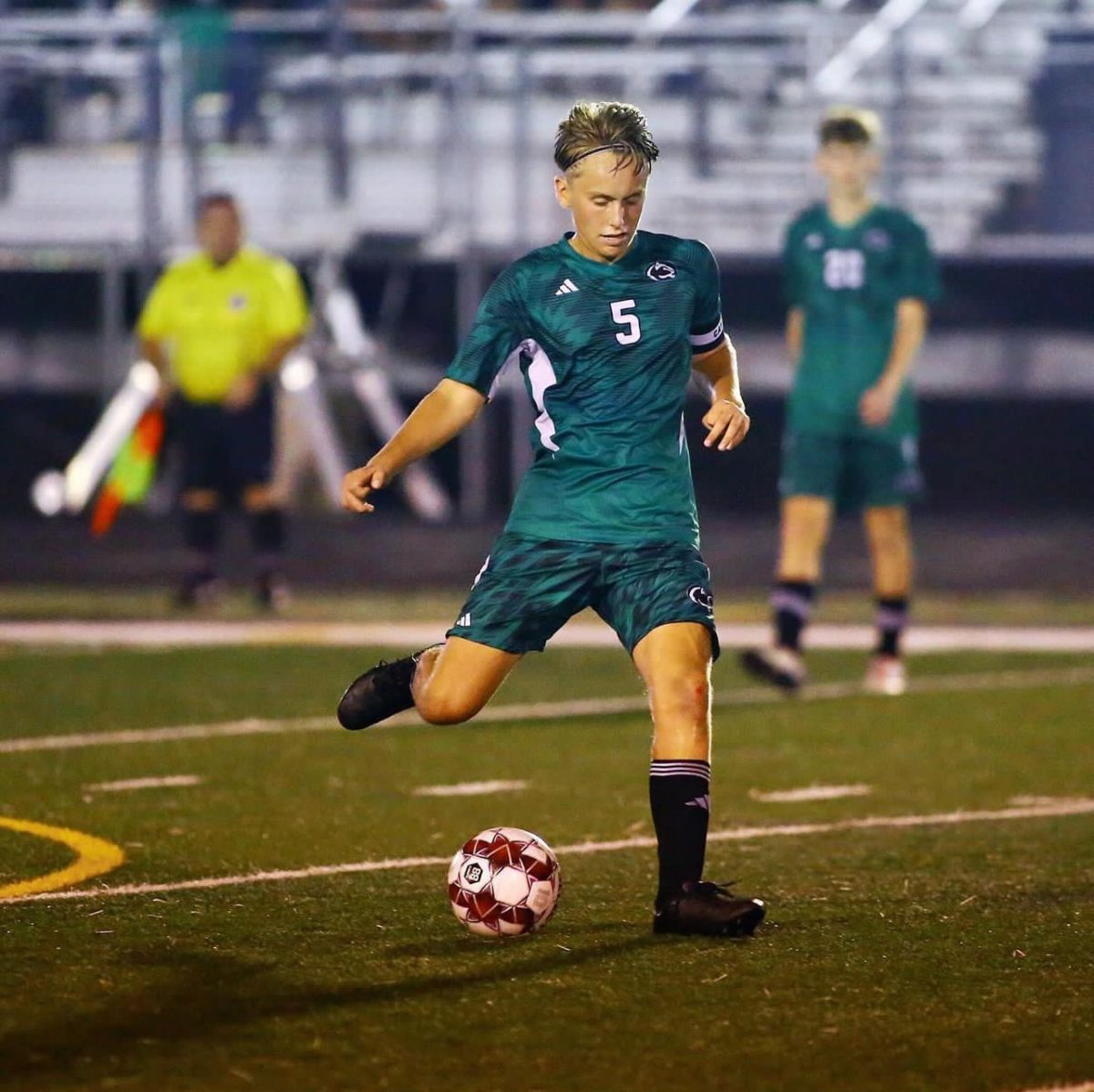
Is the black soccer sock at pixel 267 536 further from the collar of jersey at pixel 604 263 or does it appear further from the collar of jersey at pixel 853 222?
the collar of jersey at pixel 604 263

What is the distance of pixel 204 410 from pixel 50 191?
7.17 meters

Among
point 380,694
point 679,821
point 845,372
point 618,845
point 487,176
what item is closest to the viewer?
point 679,821

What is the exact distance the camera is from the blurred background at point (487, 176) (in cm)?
1947

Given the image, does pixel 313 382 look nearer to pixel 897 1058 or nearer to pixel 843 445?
pixel 843 445

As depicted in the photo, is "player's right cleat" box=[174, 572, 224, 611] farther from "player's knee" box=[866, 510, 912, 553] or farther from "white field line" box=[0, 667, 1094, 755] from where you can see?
"player's knee" box=[866, 510, 912, 553]

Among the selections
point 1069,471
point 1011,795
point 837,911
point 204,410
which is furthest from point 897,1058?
point 1069,471


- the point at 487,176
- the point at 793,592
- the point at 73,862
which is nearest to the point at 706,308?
the point at 73,862

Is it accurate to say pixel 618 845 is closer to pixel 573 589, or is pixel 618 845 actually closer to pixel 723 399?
pixel 573 589

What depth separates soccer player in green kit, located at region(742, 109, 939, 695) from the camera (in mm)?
10133

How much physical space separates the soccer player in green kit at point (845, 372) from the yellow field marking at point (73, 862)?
392 cm

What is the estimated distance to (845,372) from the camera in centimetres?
1023

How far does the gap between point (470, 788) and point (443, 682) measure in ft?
6.36

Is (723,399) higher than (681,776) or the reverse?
higher

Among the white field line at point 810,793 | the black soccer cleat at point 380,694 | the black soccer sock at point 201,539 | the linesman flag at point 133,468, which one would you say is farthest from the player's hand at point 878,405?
the linesman flag at point 133,468
